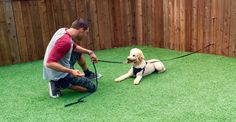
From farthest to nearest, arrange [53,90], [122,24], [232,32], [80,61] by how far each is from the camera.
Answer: [122,24], [232,32], [80,61], [53,90]

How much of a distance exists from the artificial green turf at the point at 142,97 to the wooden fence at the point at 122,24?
64cm

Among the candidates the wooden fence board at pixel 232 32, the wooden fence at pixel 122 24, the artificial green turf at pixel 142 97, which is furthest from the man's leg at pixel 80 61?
the wooden fence board at pixel 232 32

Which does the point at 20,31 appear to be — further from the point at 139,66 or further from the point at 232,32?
the point at 232,32

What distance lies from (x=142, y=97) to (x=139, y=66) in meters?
0.68

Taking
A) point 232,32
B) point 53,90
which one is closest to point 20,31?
point 53,90

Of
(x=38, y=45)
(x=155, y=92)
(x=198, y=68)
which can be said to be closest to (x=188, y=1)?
(x=198, y=68)

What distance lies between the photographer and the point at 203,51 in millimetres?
5039

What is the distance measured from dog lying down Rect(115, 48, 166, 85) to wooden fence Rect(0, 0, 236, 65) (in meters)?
1.41

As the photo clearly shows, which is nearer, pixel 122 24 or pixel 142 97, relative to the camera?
pixel 142 97

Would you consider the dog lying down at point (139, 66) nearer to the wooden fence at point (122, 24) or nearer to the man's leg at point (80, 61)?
the man's leg at point (80, 61)

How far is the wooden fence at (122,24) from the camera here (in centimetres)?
479

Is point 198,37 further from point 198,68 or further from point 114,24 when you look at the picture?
point 114,24

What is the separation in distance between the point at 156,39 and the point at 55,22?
76.1 inches

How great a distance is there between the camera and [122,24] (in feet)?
19.5
